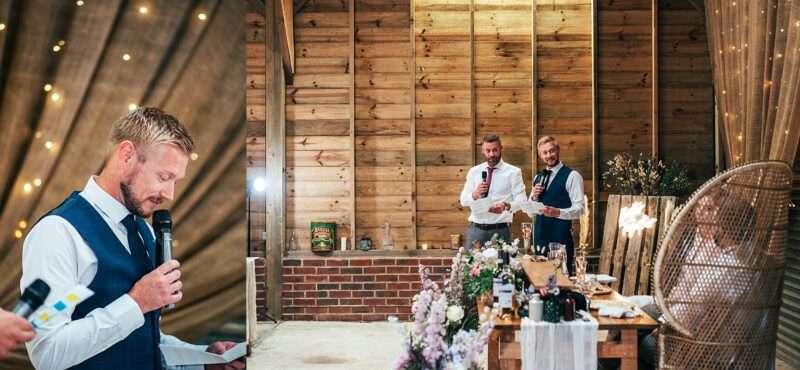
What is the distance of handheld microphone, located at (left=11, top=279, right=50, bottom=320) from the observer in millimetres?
1745

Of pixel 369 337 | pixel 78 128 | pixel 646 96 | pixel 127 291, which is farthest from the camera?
pixel 646 96

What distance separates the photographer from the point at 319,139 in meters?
7.52

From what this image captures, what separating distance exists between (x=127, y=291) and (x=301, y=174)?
5602 mm

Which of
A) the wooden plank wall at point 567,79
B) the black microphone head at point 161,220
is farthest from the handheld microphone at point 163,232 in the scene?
the wooden plank wall at point 567,79

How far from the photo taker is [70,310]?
70.9 inches

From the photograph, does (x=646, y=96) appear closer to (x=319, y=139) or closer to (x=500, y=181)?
(x=500, y=181)

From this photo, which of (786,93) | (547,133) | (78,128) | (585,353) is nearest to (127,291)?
(78,128)

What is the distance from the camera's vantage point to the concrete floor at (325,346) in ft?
18.4

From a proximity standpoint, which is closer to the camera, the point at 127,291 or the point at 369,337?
the point at 127,291

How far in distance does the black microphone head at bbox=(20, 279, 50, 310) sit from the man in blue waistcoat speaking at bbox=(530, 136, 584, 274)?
498cm

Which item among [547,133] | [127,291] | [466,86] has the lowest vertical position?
[127,291]

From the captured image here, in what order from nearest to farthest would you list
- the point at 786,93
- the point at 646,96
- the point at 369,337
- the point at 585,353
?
the point at 585,353, the point at 786,93, the point at 369,337, the point at 646,96

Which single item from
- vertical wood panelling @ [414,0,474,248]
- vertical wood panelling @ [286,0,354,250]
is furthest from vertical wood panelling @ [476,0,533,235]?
vertical wood panelling @ [286,0,354,250]

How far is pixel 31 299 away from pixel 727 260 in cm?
306
